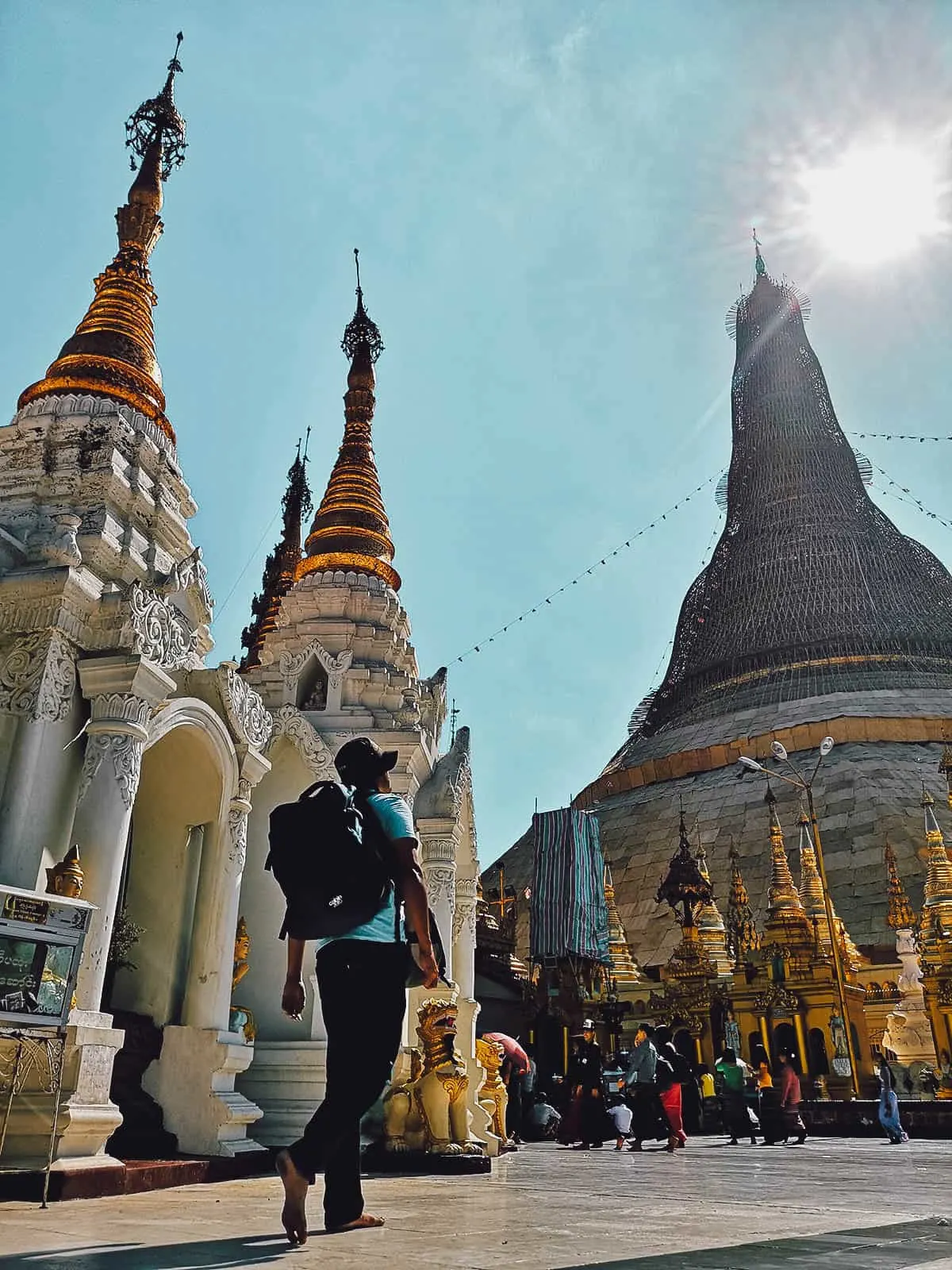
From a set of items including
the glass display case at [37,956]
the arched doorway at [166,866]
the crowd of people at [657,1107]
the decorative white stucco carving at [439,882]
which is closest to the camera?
the glass display case at [37,956]

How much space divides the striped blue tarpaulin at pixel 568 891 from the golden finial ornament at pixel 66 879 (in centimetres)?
1988

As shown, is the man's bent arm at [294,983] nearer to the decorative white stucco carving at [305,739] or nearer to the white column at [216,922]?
the white column at [216,922]

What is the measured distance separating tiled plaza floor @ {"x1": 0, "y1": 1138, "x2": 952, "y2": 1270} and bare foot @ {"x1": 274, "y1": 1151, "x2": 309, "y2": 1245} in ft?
→ 0.19

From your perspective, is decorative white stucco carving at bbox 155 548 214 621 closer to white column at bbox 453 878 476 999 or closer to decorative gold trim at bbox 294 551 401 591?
decorative gold trim at bbox 294 551 401 591

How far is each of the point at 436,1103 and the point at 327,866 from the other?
649cm

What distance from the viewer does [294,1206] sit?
10.3 ft

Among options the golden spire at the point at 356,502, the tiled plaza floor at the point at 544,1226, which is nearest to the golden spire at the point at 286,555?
the golden spire at the point at 356,502

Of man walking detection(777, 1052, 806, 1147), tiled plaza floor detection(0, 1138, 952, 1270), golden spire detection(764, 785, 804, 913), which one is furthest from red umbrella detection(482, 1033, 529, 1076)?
golden spire detection(764, 785, 804, 913)

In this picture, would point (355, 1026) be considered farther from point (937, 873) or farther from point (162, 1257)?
point (937, 873)

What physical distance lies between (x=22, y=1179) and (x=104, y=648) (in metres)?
3.88

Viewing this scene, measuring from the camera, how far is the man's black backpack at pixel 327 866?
3.38 m

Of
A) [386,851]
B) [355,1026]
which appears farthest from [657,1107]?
[386,851]

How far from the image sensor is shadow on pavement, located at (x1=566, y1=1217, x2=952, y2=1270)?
2641 mm

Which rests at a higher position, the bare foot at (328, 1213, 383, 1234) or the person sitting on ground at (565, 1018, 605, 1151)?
the person sitting on ground at (565, 1018, 605, 1151)
